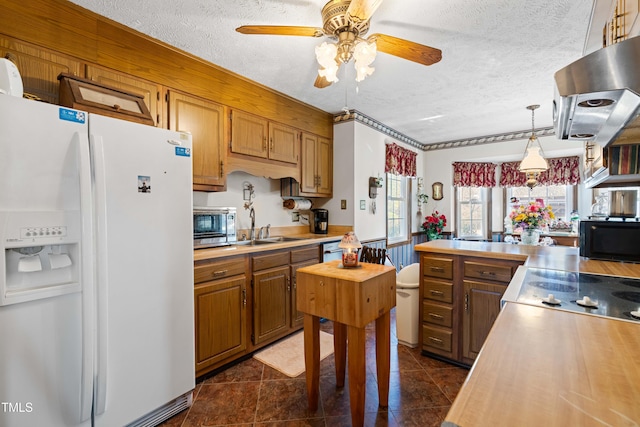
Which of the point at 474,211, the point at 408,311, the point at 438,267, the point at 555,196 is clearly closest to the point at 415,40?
the point at 438,267

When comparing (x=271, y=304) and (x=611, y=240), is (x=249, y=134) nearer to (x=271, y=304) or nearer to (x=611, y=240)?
(x=271, y=304)

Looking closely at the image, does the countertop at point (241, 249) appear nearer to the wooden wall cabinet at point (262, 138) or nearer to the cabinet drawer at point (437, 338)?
the wooden wall cabinet at point (262, 138)

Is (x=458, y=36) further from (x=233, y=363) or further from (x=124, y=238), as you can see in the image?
(x=233, y=363)

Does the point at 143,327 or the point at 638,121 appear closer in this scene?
the point at 638,121

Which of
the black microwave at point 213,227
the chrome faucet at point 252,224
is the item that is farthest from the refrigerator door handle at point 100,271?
the chrome faucet at point 252,224

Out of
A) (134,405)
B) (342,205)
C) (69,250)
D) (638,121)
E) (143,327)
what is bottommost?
(134,405)

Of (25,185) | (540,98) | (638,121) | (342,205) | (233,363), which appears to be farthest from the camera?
(342,205)

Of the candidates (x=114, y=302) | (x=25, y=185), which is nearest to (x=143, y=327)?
(x=114, y=302)

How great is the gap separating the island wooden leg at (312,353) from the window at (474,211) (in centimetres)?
475

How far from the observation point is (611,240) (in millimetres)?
1951

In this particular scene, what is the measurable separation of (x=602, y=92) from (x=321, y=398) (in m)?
2.08

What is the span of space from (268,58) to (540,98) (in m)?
2.94

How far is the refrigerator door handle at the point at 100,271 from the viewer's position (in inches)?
56.4

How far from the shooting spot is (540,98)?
3229 millimetres
